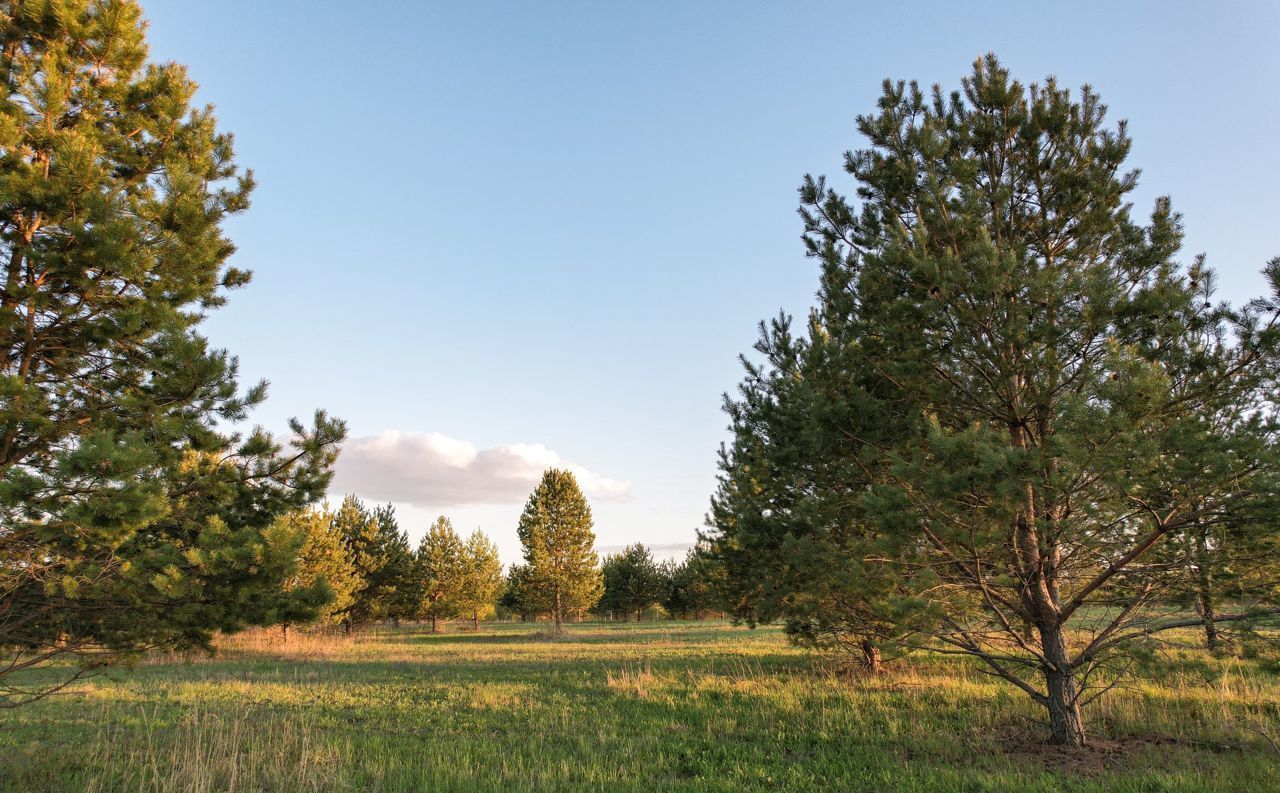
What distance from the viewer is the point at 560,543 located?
40.2 meters

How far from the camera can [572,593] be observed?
1565 inches

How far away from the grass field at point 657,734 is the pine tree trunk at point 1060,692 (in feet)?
0.92

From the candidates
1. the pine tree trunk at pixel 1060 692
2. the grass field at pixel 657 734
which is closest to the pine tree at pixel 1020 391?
the pine tree trunk at pixel 1060 692

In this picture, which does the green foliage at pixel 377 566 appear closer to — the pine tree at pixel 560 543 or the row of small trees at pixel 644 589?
the pine tree at pixel 560 543

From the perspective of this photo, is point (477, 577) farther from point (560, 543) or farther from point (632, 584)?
point (632, 584)

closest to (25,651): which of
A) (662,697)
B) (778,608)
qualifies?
(662,697)

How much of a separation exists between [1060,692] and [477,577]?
43.2 meters

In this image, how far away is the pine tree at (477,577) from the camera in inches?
1744

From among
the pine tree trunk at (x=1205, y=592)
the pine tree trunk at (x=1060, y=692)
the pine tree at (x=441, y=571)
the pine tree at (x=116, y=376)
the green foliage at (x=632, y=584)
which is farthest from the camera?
the green foliage at (x=632, y=584)

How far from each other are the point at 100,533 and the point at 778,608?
10716 millimetres

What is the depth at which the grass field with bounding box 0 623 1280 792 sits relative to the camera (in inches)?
248

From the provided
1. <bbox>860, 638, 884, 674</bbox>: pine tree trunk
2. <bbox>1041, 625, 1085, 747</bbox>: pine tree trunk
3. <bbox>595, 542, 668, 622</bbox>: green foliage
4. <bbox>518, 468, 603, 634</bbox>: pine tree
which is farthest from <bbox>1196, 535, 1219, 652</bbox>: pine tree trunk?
<bbox>595, 542, 668, 622</bbox>: green foliage

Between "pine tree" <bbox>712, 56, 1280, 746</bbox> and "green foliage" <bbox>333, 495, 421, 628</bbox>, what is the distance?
3500 cm

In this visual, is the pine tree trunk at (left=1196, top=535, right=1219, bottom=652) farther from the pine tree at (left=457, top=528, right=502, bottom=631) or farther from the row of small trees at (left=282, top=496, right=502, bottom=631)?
the pine tree at (left=457, top=528, right=502, bottom=631)
